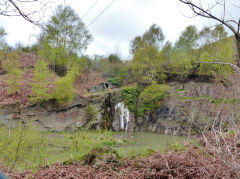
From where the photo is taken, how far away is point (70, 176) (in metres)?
2.64

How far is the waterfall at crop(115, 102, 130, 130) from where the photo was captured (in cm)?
2089

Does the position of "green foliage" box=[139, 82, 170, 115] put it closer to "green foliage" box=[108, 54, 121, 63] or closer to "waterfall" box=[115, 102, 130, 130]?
"waterfall" box=[115, 102, 130, 130]

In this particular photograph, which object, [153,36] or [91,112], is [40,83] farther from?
[153,36]

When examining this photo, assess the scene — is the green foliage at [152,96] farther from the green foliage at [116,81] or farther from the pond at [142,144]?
the pond at [142,144]

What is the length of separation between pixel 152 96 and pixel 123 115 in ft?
12.6

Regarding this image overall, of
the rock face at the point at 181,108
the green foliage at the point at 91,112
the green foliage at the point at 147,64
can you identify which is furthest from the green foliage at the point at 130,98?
the green foliage at the point at 91,112

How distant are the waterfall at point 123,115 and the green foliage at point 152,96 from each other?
5.99 feet

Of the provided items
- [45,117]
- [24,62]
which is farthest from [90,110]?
[24,62]

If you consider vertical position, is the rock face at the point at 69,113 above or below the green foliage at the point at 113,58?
below

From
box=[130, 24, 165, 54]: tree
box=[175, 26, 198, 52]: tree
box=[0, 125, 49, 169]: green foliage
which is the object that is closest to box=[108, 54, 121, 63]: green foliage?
box=[130, 24, 165, 54]: tree

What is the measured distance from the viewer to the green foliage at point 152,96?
21781mm

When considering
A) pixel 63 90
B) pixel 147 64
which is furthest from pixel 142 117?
pixel 63 90

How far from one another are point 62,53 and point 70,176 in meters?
21.4

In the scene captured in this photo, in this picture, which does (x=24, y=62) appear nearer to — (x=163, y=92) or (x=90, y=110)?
A: (x=90, y=110)
